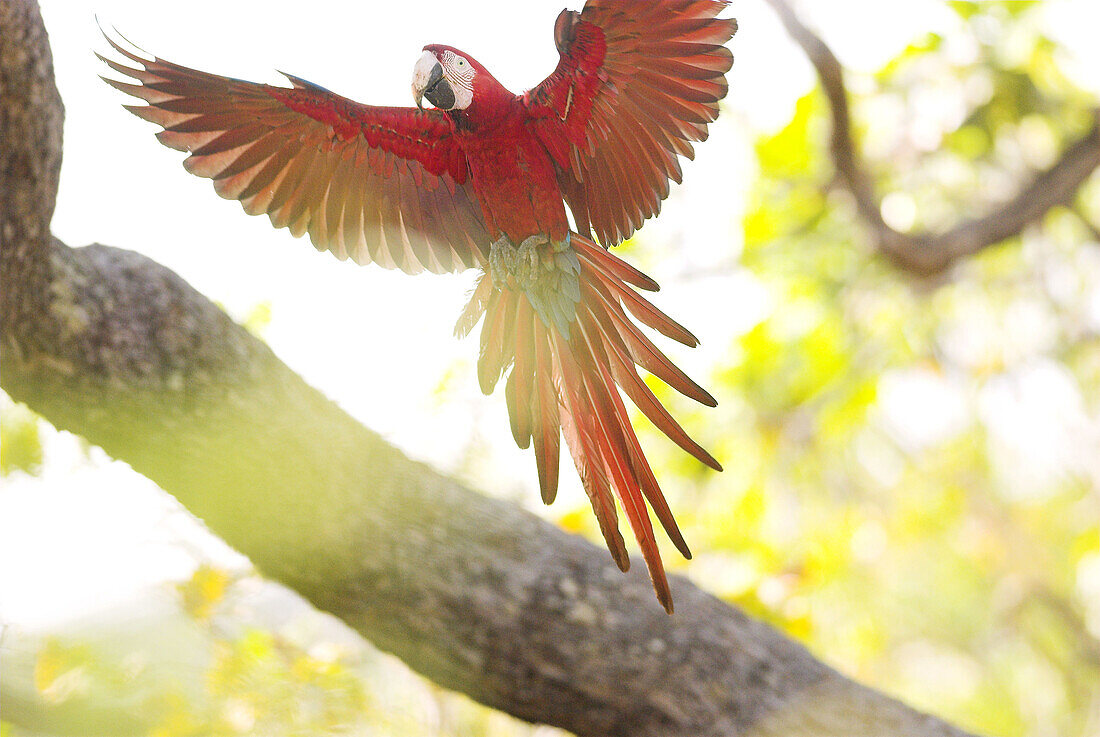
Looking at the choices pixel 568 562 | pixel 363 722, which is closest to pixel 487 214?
pixel 568 562

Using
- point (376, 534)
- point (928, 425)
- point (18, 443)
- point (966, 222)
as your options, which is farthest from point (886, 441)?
point (18, 443)

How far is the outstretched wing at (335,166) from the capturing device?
682 millimetres

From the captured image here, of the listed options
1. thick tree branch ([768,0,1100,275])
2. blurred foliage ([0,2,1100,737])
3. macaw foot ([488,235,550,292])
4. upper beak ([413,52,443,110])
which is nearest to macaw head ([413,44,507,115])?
upper beak ([413,52,443,110])

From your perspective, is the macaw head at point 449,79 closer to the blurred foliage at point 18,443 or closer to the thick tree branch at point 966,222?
the blurred foliage at point 18,443

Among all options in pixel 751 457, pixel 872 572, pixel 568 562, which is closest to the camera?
pixel 568 562

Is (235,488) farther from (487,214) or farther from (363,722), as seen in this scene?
(487,214)

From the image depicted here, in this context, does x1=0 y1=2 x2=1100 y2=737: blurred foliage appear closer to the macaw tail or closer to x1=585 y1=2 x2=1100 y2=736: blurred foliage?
x1=585 y1=2 x2=1100 y2=736: blurred foliage

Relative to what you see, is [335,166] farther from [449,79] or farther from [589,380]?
[589,380]

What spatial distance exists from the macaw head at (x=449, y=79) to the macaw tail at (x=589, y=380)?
0.44 ft

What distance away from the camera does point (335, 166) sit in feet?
2.37

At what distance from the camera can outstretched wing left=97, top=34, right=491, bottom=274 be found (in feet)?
2.24

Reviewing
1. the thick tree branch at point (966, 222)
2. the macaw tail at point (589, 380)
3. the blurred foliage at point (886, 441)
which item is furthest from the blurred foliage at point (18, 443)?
the thick tree branch at point (966, 222)

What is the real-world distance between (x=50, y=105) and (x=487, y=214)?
622 mm

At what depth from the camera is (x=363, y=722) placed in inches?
53.7
